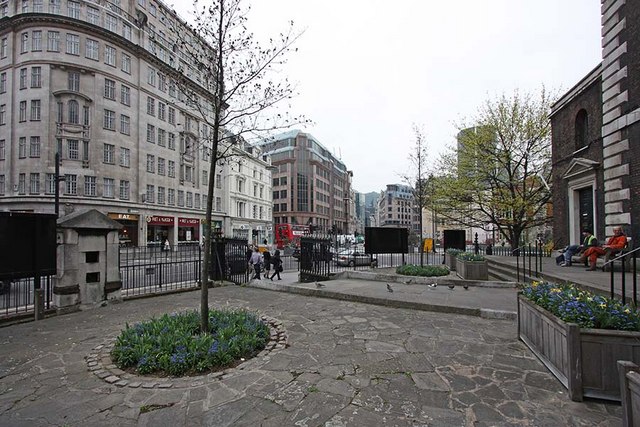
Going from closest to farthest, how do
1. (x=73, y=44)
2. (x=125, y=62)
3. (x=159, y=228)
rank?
1. (x=73, y=44)
2. (x=125, y=62)
3. (x=159, y=228)

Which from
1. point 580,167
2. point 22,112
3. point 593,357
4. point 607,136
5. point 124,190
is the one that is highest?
point 22,112

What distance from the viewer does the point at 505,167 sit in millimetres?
21078

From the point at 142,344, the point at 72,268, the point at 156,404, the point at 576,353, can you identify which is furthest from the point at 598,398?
the point at 72,268

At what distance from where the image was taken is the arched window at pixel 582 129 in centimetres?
1504

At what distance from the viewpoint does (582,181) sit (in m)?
14.2

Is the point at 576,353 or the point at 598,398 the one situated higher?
the point at 576,353

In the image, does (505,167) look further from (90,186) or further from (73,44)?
(73,44)

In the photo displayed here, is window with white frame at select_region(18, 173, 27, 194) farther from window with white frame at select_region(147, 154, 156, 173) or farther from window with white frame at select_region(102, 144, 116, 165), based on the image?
window with white frame at select_region(147, 154, 156, 173)

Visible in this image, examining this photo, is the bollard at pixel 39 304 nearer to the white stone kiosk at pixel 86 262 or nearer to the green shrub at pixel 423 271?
the white stone kiosk at pixel 86 262

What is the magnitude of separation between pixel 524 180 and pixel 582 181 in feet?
22.1

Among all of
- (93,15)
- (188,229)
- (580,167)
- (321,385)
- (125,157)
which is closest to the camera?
(321,385)

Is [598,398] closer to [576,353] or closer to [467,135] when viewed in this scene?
[576,353]

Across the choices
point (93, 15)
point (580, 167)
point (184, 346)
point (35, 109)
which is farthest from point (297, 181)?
point (184, 346)

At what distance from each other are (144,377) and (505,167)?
23146 millimetres
